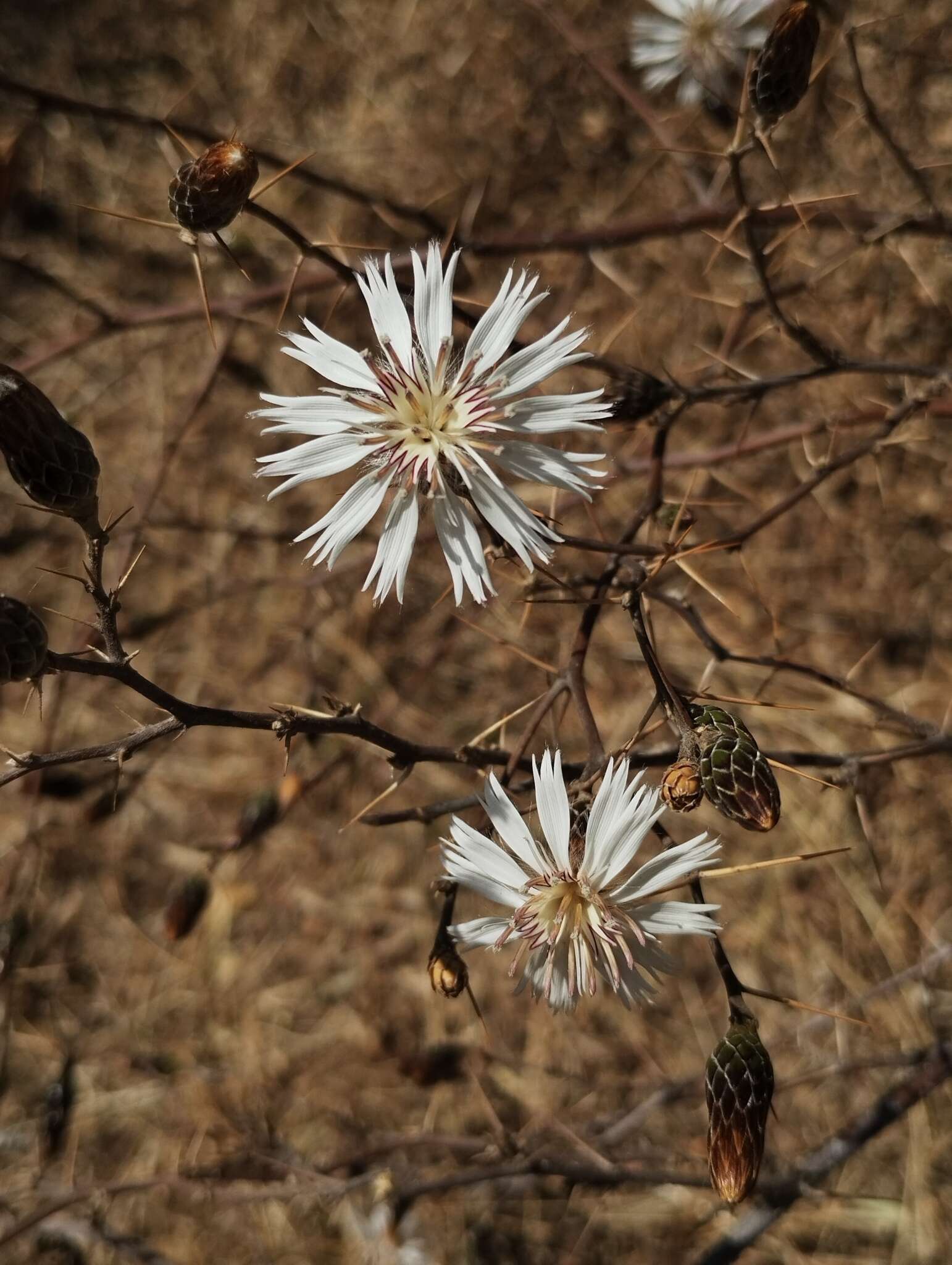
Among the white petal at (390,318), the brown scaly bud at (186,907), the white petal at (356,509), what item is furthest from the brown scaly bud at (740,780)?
the brown scaly bud at (186,907)

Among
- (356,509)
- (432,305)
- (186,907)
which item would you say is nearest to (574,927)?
(356,509)

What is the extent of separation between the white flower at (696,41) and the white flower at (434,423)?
4.11ft

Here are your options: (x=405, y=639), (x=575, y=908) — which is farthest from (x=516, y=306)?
(x=405, y=639)

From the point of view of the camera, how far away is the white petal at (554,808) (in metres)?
1.26

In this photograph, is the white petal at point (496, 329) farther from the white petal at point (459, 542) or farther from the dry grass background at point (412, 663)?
the dry grass background at point (412, 663)

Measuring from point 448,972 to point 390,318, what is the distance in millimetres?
940

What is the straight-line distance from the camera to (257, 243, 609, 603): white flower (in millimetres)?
1267

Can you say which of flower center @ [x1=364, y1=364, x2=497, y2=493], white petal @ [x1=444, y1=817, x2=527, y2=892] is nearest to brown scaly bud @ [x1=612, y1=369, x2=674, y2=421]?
flower center @ [x1=364, y1=364, x2=497, y2=493]

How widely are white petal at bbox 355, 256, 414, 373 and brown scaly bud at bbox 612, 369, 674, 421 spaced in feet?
1.09

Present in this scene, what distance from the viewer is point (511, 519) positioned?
4.16 ft

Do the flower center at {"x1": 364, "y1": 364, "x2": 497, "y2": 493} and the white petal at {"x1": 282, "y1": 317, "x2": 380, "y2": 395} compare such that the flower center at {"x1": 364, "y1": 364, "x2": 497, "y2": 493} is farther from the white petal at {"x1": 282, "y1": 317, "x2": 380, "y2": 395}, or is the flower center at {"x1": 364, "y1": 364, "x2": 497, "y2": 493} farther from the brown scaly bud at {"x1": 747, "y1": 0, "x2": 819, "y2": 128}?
the brown scaly bud at {"x1": 747, "y1": 0, "x2": 819, "y2": 128}

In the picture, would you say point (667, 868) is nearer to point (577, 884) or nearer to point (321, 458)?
point (577, 884)

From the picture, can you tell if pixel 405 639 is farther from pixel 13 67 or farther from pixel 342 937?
pixel 13 67

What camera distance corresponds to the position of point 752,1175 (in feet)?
4.02
